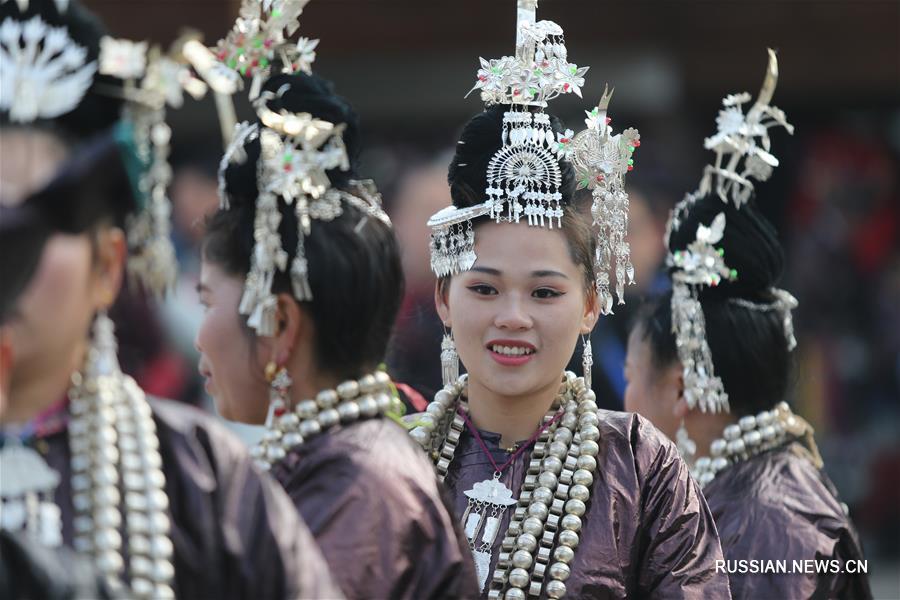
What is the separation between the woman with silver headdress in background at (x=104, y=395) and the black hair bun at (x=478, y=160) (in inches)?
44.8

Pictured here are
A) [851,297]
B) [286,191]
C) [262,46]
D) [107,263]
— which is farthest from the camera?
[851,297]

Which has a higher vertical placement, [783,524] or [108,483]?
[783,524]

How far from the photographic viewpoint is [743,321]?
12.6 ft

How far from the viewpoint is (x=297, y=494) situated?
2.53m

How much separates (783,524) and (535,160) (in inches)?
41.3

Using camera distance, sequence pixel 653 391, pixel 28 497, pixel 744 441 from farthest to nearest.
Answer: pixel 653 391, pixel 744 441, pixel 28 497

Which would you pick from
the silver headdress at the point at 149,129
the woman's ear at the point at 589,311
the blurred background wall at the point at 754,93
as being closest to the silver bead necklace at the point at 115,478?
the silver headdress at the point at 149,129

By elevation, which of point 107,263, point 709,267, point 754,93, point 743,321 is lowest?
point 107,263

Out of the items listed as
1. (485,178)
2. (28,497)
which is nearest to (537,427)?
(485,178)

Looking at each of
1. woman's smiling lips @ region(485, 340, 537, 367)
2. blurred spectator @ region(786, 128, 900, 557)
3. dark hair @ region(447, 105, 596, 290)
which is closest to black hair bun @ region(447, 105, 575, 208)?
dark hair @ region(447, 105, 596, 290)

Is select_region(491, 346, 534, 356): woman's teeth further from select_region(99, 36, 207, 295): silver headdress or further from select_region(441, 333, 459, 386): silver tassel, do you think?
select_region(99, 36, 207, 295): silver headdress

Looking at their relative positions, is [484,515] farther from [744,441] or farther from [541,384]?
[744,441]

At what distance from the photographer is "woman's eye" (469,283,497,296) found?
320cm

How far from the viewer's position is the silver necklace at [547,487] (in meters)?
3.06
